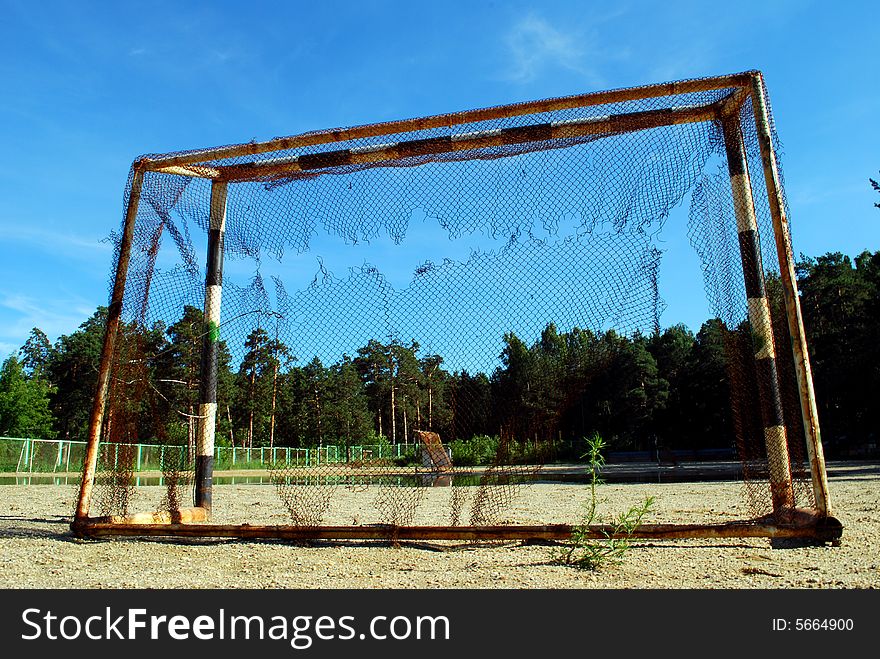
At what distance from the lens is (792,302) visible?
4.94 metres

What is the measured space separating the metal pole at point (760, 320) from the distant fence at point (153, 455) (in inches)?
127

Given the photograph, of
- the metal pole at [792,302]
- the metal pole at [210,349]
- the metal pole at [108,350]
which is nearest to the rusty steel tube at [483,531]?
the metal pole at [792,302]

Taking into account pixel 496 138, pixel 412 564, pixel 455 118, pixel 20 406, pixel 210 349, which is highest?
pixel 20 406

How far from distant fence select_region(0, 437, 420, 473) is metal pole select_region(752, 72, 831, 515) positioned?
11.1 ft

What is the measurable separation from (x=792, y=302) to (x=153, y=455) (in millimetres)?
31444

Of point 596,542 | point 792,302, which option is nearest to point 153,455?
point 596,542

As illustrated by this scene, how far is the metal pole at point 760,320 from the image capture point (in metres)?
5.09

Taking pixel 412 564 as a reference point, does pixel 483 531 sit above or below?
above

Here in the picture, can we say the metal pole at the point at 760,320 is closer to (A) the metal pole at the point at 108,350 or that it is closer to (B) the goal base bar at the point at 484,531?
(B) the goal base bar at the point at 484,531

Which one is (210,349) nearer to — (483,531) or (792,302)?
(483,531)

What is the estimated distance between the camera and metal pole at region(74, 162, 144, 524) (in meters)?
6.04

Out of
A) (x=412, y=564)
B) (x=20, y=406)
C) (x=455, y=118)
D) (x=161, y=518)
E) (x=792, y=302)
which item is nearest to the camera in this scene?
(x=412, y=564)
